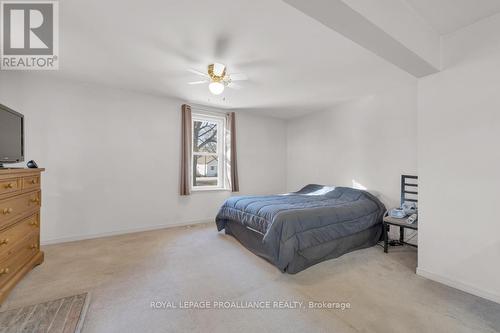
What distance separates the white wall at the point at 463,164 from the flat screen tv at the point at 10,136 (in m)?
4.01

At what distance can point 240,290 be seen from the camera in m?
1.99

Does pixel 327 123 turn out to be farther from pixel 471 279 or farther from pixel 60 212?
pixel 60 212

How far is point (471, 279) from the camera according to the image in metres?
1.94

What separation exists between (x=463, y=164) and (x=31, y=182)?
4.19 metres

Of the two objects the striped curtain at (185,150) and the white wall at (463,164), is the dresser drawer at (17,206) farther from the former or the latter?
the white wall at (463,164)

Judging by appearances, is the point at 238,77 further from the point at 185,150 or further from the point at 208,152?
the point at 208,152

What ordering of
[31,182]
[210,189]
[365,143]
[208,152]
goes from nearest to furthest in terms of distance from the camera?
[31,182]
[365,143]
[210,189]
[208,152]

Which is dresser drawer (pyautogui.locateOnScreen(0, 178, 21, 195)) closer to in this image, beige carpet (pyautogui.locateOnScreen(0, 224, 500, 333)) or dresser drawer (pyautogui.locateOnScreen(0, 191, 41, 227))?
dresser drawer (pyautogui.locateOnScreen(0, 191, 41, 227))

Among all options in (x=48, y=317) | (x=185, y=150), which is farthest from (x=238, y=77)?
(x=48, y=317)

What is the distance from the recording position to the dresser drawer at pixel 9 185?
1754 mm

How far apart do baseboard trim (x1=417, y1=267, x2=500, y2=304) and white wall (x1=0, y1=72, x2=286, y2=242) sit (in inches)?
135

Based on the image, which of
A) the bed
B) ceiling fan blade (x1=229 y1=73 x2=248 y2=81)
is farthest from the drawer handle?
→ ceiling fan blade (x1=229 y1=73 x2=248 y2=81)

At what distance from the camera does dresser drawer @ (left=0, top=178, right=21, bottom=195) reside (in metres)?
1.75

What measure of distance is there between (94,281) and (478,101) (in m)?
3.91
